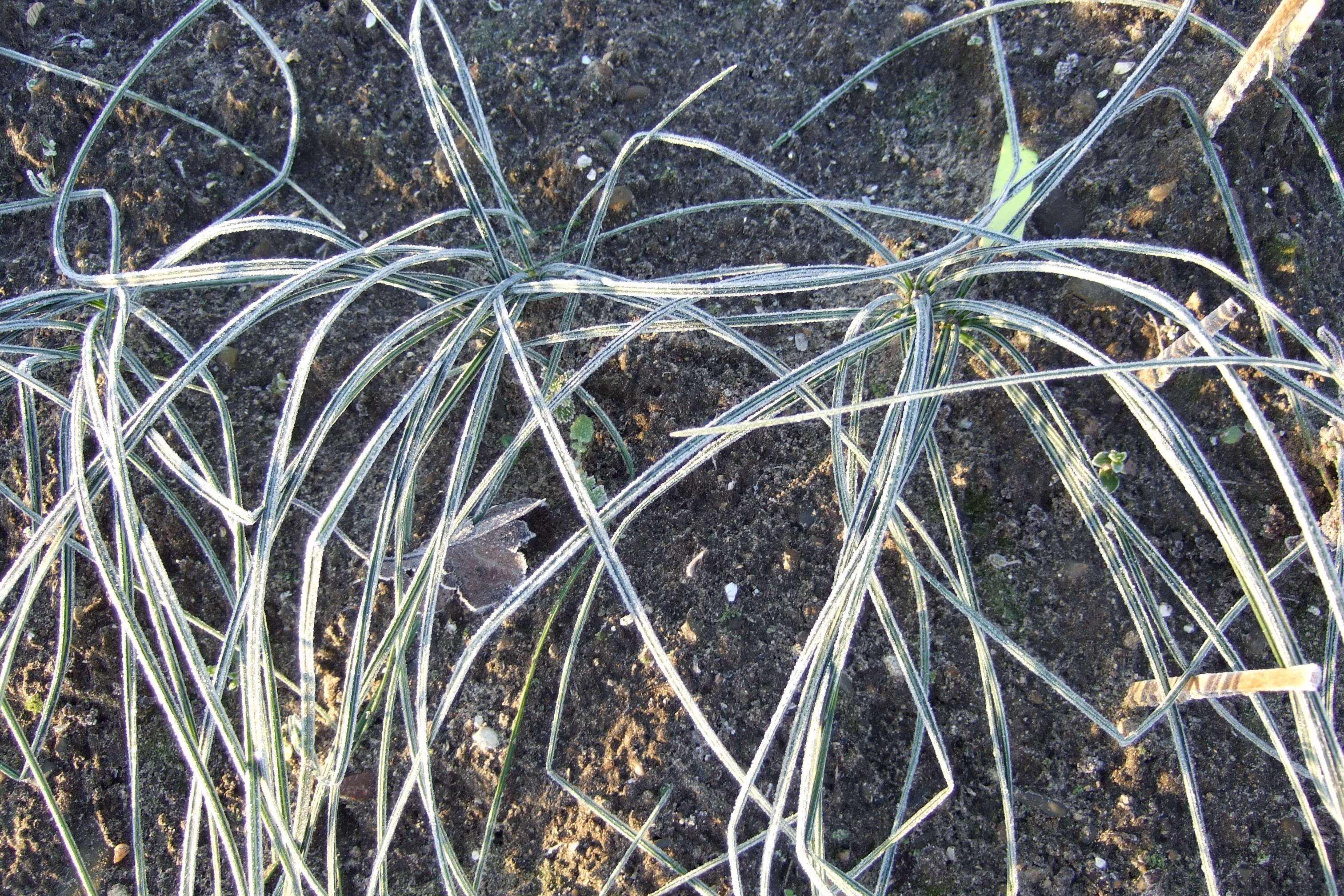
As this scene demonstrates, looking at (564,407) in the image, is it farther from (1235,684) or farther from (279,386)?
(1235,684)

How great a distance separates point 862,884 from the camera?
0.74 m

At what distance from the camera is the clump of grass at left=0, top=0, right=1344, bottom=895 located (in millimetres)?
579

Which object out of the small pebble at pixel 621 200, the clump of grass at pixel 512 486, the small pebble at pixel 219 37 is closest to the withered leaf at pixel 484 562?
the clump of grass at pixel 512 486

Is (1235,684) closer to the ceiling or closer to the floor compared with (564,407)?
closer to the floor

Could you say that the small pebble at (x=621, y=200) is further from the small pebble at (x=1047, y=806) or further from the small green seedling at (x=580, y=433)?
the small pebble at (x=1047, y=806)

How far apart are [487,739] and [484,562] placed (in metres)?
0.18

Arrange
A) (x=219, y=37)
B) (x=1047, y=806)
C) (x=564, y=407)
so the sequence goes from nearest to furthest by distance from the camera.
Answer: (x=1047, y=806), (x=564, y=407), (x=219, y=37)

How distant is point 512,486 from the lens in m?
0.86

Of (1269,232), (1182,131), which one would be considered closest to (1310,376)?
(1269,232)

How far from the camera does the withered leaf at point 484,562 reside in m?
0.81

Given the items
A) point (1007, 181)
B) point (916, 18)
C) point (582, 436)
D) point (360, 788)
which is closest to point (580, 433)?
point (582, 436)

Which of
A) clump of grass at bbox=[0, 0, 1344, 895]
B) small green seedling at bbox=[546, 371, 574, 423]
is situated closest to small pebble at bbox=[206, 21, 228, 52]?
clump of grass at bbox=[0, 0, 1344, 895]

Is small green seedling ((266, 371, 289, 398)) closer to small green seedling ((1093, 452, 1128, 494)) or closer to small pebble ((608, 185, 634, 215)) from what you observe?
small pebble ((608, 185, 634, 215))

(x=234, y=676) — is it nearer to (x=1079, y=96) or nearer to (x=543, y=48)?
(x=543, y=48)
